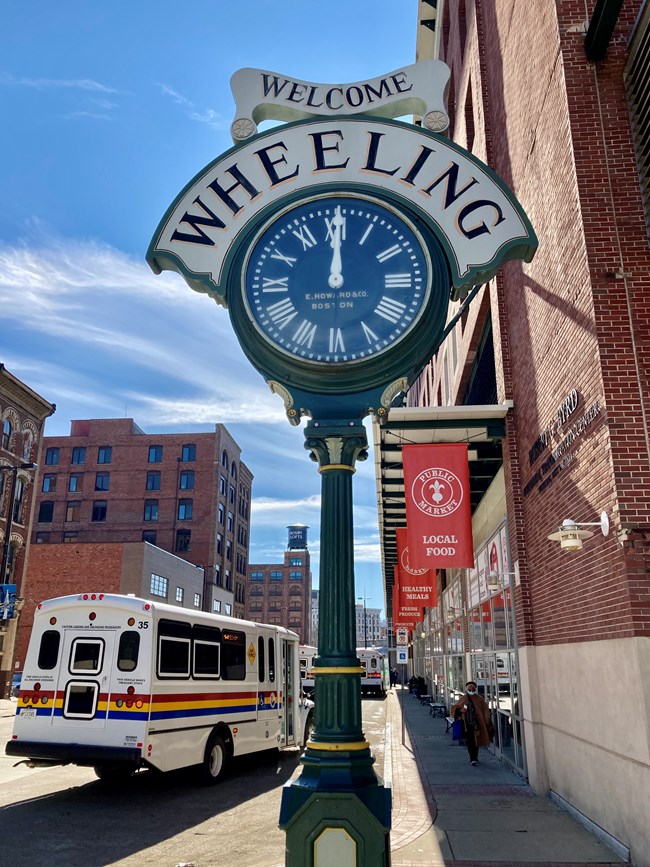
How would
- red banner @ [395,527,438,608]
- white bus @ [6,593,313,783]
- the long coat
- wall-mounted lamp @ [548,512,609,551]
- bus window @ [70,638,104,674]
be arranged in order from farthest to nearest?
red banner @ [395,527,438,608], the long coat, bus window @ [70,638,104,674], white bus @ [6,593,313,783], wall-mounted lamp @ [548,512,609,551]

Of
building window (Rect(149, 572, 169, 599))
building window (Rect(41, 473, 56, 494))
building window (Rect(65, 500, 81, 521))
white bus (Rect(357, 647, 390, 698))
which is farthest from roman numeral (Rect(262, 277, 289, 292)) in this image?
building window (Rect(41, 473, 56, 494))

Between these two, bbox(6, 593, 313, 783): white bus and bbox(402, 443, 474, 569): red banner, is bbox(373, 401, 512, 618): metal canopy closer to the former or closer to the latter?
bbox(402, 443, 474, 569): red banner

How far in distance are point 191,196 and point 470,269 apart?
2269 mm

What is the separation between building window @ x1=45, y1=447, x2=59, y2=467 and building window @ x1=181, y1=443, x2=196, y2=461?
1311 cm

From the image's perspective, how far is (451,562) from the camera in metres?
12.6

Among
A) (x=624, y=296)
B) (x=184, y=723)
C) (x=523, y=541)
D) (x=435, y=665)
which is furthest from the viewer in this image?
(x=435, y=665)

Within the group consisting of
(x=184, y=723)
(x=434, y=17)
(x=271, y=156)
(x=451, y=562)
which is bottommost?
(x=184, y=723)

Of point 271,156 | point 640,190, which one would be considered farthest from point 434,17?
point 271,156

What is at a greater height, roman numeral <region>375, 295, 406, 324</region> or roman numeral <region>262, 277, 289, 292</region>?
roman numeral <region>262, 277, 289, 292</region>

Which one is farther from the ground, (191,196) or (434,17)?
(434,17)

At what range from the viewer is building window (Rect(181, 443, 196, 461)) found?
7081 centimetres

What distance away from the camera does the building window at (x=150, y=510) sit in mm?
69688

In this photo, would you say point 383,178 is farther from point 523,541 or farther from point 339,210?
point 523,541

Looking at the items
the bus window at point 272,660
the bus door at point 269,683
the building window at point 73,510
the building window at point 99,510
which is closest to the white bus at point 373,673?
the bus door at point 269,683
